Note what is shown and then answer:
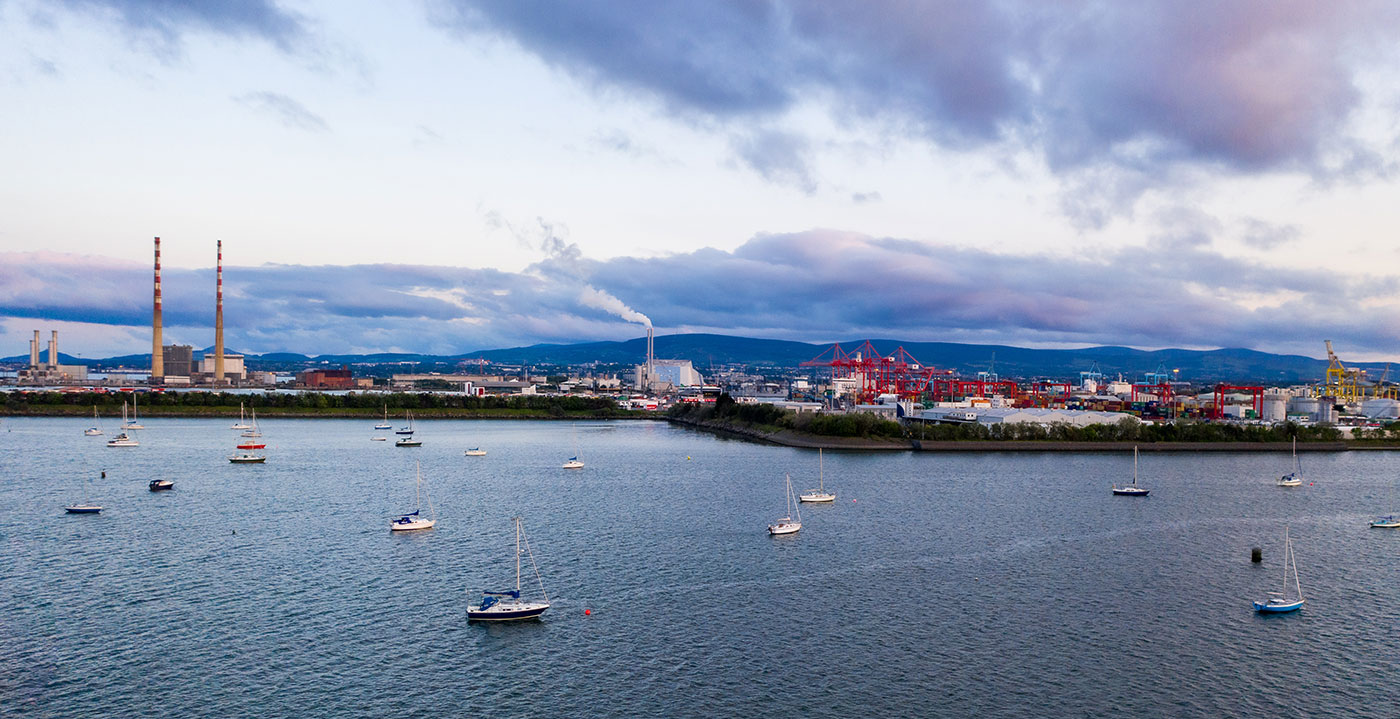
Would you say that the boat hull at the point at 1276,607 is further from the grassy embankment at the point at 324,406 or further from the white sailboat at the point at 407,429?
the grassy embankment at the point at 324,406

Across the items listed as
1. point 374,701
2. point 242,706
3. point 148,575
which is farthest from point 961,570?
point 148,575

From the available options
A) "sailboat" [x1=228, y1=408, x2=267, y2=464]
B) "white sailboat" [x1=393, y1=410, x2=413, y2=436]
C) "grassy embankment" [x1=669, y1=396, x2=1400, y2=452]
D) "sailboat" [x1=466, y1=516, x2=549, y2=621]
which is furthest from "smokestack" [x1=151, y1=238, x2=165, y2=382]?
"sailboat" [x1=466, y1=516, x2=549, y2=621]

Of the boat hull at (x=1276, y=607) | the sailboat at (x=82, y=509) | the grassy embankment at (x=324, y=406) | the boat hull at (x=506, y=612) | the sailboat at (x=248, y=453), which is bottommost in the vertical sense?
the boat hull at (x=1276, y=607)

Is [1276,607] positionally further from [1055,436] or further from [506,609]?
[1055,436]

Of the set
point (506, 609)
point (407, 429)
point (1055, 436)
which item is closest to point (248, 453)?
point (407, 429)

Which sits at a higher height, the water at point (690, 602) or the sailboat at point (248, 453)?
the sailboat at point (248, 453)

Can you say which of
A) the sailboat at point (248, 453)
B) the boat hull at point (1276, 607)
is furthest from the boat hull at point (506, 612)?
the sailboat at point (248, 453)

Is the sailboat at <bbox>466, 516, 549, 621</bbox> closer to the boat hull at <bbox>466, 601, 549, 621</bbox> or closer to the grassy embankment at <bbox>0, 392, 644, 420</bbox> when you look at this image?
the boat hull at <bbox>466, 601, 549, 621</bbox>
